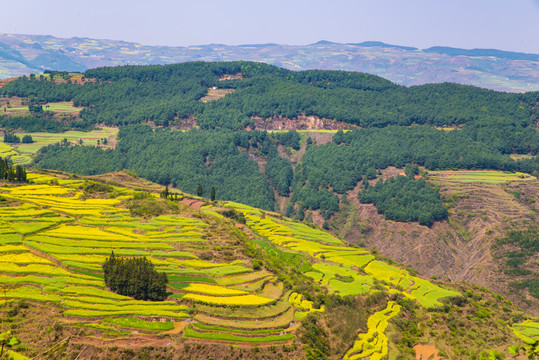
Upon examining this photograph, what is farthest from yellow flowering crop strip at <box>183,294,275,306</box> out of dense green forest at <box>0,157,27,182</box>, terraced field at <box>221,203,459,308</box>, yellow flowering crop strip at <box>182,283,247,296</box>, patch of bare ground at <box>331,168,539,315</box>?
patch of bare ground at <box>331,168,539,315</box>

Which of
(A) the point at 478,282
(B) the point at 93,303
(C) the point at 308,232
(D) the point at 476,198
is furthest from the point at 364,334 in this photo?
(D) the point at 476,198

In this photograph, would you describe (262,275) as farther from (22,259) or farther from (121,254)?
(22,259)

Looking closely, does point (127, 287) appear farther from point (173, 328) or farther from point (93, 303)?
point (173, 328)

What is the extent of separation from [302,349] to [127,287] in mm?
25557

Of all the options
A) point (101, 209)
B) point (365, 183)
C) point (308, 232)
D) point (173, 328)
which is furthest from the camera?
point (365, 183)

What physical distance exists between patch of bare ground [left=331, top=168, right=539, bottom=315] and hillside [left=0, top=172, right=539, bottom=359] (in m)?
33.2

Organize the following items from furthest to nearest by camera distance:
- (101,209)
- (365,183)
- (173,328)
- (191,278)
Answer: (365,183) < (101,209) < (191,278) < (173,328)

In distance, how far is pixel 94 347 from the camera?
187 ft

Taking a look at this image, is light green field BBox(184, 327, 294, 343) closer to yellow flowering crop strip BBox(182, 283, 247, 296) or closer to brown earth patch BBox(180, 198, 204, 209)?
yellow flowering crop strip BBox(182, 283, 247, 296)

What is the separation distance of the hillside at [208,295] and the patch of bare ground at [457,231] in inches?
1307

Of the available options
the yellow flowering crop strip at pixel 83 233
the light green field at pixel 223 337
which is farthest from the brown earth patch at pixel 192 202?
the light green field at pixel 223 337

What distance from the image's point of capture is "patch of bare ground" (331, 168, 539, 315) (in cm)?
14238

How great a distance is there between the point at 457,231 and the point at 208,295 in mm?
116183

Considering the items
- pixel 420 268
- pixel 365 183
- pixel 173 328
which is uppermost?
pixel 173 328
